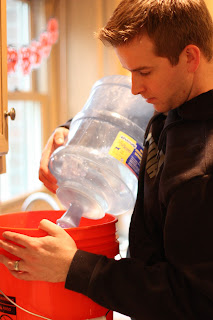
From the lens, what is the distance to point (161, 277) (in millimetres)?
781

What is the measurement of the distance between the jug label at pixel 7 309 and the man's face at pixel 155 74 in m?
0.50

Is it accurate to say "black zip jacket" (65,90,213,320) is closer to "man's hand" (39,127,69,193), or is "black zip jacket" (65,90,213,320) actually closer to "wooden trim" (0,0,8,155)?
"man's hand" (39,127,69,193)

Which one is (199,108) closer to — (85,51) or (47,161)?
(47,161)

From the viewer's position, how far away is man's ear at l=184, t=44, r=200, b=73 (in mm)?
787

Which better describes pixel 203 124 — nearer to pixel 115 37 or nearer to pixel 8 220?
pixel 115 37

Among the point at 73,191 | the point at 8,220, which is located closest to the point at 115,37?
the point at 73,191

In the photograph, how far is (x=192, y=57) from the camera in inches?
31.3

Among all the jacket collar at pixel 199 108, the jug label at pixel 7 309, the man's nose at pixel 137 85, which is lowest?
the jug label at pixel 7 309

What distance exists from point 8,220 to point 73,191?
0.57 ft

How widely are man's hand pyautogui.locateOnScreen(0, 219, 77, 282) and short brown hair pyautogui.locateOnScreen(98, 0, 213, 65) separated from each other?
38 centimetres

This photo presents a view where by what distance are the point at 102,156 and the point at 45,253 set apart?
14.5 inches

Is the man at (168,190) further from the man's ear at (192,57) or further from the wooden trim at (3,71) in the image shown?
the wooden trim at (3,71)

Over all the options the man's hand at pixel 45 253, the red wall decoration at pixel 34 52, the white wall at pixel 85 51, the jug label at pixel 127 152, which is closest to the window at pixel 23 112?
A: the red wall decoration at pixel 34 52

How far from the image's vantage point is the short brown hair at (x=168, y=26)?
0.78 meters
